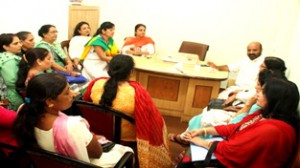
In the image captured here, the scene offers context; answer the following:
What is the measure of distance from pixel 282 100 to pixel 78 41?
3.01m

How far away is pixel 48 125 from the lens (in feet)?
4.17

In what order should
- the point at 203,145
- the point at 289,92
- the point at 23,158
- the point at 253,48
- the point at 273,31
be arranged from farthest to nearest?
the point at 273,31
the point at 253,48
the point at 203,145
the point at 23,158
the point at 289,92

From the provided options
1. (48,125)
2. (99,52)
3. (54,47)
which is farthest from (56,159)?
(54,47)

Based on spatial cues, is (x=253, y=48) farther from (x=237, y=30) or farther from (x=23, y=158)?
(x=23, y=158)

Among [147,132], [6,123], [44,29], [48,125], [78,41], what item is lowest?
[147,132]

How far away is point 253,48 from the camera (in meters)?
3.06

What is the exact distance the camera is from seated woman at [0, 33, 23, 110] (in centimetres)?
228

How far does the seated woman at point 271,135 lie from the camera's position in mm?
1370

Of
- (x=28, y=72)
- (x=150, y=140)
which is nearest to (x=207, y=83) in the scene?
(x=150, y=140)

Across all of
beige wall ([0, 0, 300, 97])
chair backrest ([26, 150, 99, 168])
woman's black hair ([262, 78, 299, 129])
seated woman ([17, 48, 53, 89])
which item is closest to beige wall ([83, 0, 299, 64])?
beige wall ([0, 0, 300, 97])

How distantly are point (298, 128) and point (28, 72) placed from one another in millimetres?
2068

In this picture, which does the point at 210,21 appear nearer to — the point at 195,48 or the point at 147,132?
the point at 195,48

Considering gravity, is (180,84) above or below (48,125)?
below

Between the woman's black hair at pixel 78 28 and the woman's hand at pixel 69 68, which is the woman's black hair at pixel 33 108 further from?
the woman's black hair at pixel 78 28
